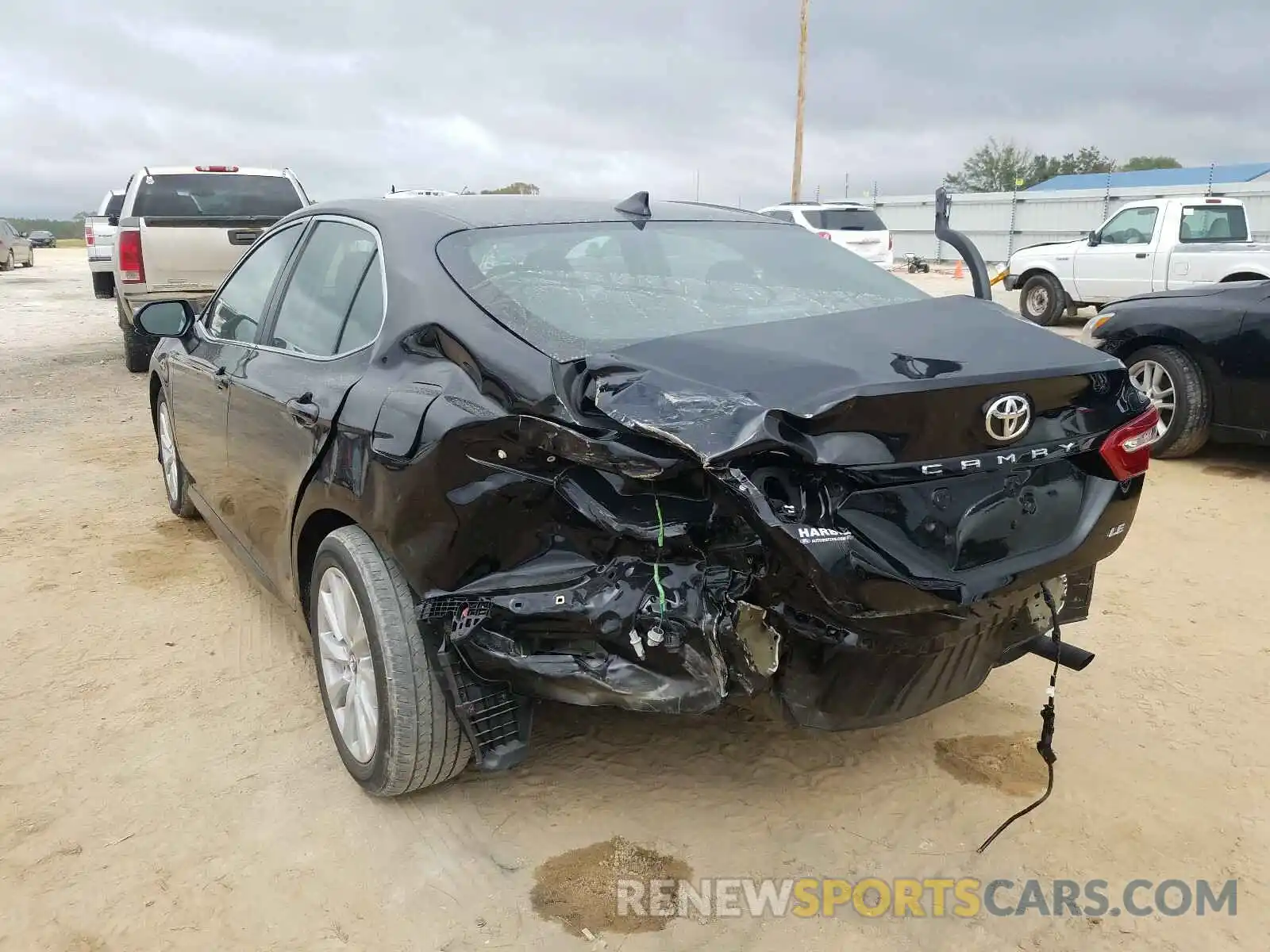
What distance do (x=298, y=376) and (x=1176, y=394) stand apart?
5.65 metres

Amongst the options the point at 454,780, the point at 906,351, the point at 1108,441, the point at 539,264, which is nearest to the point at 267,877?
the point at 454,780

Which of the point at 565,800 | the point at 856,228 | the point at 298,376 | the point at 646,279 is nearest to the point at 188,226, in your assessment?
the point at 298,376

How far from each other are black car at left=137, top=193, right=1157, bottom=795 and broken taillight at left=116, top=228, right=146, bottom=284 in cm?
688

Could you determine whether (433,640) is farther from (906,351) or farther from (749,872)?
(906,351)

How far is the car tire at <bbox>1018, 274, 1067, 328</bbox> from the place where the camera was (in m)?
14.4

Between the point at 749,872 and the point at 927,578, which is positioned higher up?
the point at 927,578

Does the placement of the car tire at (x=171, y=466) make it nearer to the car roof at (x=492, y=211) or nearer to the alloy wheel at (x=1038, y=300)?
the car roof at (x=492, y=211)

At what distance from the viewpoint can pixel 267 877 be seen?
2.51 m

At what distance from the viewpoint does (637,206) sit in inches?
132

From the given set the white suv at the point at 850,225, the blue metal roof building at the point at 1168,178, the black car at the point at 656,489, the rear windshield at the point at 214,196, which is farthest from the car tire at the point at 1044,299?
the blue metal roof building at the point at 1168,178

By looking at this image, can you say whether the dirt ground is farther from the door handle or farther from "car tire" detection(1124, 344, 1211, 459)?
"car tire" detection(1124, 344, 1211, 459)

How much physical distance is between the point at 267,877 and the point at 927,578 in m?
1.81

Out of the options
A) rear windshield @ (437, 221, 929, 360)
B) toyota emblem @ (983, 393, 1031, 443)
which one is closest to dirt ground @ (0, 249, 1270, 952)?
toyota emblem @ (983, 393, 1031, 443)

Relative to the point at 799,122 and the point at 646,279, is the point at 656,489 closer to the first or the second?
the point at 646,279
